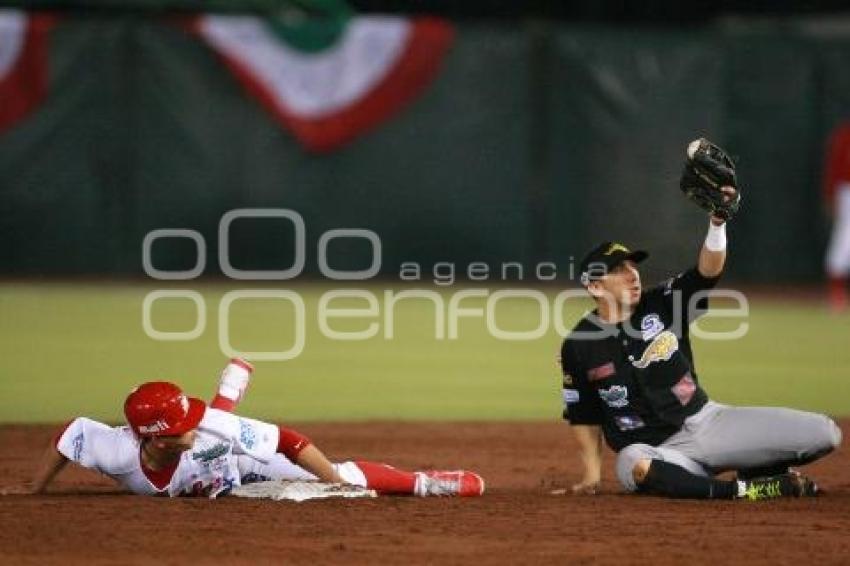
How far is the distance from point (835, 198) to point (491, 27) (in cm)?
457

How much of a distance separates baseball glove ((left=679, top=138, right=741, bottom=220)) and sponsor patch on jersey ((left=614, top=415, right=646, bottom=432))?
97cm

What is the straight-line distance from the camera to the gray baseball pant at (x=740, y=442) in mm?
7273

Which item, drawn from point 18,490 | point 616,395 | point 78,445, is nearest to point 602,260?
point 616,395

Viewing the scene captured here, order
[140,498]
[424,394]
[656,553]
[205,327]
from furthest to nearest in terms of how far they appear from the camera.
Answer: [205,327]
[424,394]
[140,498]
[656,553]

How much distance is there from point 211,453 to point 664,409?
1.99m

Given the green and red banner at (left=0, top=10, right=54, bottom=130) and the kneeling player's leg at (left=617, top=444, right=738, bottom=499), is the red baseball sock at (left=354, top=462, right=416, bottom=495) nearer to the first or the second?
the kneeling player's leg at (left=617, top=444, right=738, bottom=499)

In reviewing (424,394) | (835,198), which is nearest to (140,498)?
(424,394)

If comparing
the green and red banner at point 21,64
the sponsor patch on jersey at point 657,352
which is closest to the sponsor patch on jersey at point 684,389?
the sponsor patch on jersey at point 657,352

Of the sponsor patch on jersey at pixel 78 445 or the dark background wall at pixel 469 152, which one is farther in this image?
the dark background wall at pixel 469 152

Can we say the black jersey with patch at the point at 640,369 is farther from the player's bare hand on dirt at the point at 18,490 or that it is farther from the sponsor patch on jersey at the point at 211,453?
the player's bare hand on dirt at the point at 18,490

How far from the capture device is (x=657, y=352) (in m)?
7.38

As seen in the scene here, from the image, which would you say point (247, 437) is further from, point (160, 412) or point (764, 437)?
point (764, 437)

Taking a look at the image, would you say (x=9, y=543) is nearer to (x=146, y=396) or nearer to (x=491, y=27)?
(x=146, y=396)

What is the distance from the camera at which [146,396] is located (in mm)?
6746
